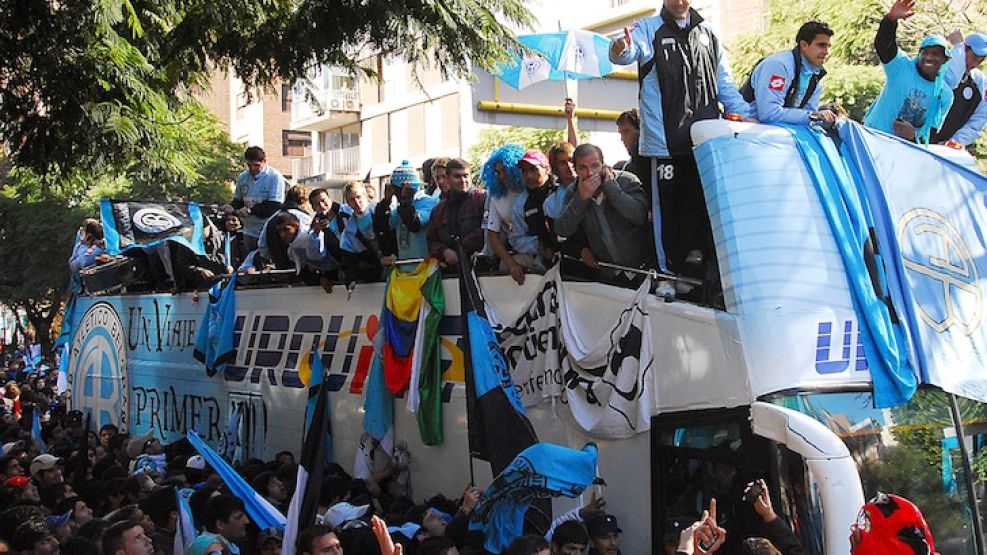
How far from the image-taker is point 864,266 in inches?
257

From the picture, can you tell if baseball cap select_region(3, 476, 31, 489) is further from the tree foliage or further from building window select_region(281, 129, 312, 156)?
building window select_region(281, 129, 312, 156)

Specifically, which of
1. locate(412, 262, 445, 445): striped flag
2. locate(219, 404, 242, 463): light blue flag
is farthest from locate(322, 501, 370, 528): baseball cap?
locate(219, 404, 242, 463): light blue flag

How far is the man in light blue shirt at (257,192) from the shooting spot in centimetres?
1309

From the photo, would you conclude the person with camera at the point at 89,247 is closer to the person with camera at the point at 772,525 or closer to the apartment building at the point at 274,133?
the person with camera at the point at 772,525

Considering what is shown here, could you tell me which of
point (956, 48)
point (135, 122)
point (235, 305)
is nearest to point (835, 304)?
point (956, 48)

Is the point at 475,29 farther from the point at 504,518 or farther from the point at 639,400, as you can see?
the point at 504,518

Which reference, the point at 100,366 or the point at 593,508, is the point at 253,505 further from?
the point at 100,366

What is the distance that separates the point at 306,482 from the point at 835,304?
3.44 m

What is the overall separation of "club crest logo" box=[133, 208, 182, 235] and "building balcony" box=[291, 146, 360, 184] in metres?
22.9

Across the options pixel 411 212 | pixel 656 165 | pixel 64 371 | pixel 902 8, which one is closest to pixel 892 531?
pixel 656 165

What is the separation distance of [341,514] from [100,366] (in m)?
10.2

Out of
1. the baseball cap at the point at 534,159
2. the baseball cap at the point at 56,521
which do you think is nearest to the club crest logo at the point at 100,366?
the baseball cap at the point at 56,521

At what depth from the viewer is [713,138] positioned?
22.3ft

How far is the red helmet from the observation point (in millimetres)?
4332
